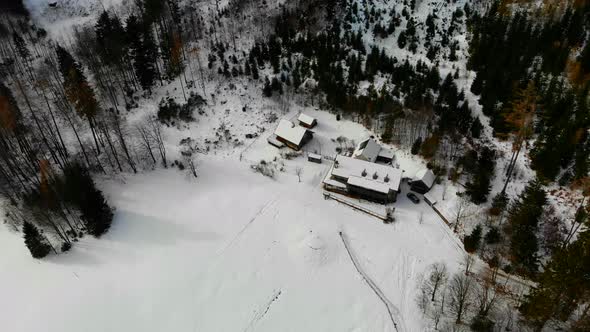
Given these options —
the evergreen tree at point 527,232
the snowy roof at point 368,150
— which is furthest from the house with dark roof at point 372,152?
the evergreen tree at point 527,232

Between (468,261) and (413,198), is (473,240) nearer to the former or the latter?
(468,261)

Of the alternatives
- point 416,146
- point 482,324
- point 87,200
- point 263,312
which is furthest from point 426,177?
point 87,200

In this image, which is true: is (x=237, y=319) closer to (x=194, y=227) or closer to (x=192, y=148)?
(x=194, y=227)

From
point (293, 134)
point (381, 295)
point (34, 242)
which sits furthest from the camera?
point (293, 134)

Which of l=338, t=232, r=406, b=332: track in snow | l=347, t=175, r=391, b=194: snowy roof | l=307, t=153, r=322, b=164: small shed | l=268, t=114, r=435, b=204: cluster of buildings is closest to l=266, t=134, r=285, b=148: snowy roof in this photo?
l=268, t=114, r=435, b=204: cluster of buildings

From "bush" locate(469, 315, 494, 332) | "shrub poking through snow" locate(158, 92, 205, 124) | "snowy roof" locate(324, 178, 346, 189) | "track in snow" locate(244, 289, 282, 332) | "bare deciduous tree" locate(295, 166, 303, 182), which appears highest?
"shrub poking through snow" locate(158, 92, 205, 124)

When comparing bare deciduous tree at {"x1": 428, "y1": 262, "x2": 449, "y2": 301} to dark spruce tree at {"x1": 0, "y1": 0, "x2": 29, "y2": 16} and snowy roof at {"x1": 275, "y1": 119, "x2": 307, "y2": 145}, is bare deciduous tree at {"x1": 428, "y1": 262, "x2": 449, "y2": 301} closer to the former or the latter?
snowy roof at {"x1": 275, "y1": 119, "x2": 307, "y2": 145}
